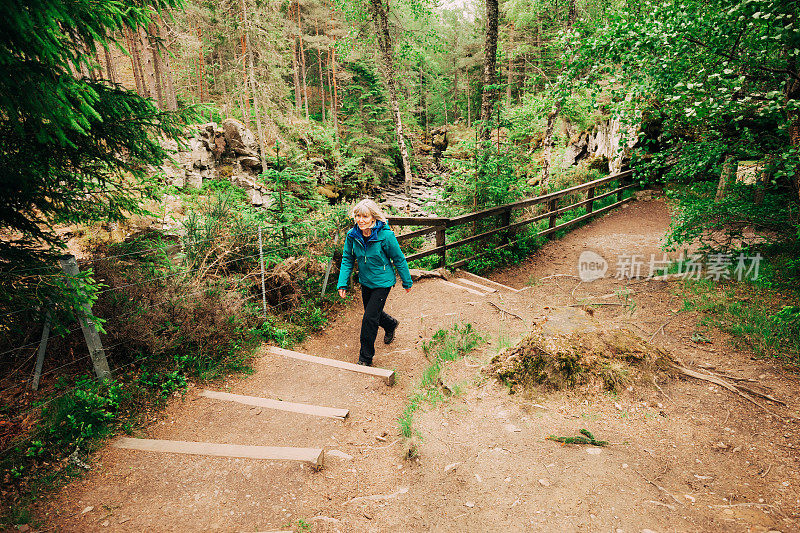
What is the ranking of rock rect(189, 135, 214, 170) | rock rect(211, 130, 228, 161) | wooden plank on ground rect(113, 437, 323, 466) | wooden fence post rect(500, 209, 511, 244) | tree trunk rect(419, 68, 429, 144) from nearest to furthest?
wooden plank on ground rect(113, 437, 323, 466)
wooden fence post rect(500, 209, 511, 244)
rock rect(189, 135, 214, 170)
rock rect(211, 130, 228, 161)
tree trunk rect(419, 68, 429, 144)

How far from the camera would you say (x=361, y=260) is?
4.82 meters

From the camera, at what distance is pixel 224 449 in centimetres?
320

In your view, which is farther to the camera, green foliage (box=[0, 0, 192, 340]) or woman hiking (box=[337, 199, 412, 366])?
woman hiking (box=[337, 199, 412, 366])

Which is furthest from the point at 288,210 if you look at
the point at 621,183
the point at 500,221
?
the point at 621,183

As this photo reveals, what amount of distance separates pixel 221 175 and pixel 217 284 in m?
15.3

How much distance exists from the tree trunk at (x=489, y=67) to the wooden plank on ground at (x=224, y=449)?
7554 millimetres

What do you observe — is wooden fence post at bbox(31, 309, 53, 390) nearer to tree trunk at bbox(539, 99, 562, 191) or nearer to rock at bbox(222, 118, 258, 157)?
tree trunk at bbox(539, 99, 562, 191)

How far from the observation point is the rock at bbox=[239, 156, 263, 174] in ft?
63.0

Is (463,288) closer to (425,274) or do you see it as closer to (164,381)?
(425,274)

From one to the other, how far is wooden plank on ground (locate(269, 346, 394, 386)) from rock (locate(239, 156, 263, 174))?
16.4 metres

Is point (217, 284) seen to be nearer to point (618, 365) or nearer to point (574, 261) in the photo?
point (618, 365)

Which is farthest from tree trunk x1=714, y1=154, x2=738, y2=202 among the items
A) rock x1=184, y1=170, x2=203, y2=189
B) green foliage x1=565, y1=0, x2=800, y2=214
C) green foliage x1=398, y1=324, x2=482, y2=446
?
rock x1=184, y1=170, x2=203, y2=189

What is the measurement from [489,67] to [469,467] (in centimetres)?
834

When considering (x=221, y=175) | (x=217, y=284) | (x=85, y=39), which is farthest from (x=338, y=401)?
(x=221, y=175)
